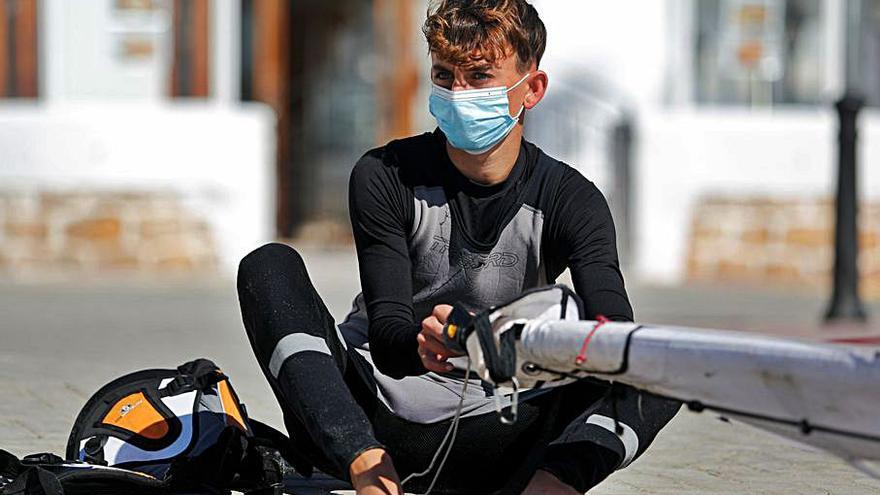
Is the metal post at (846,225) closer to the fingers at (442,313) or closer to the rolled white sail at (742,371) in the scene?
the fingers at (442,313)

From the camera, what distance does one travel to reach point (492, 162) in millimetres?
3895

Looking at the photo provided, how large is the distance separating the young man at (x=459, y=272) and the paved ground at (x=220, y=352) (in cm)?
65

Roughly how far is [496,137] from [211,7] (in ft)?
29.4

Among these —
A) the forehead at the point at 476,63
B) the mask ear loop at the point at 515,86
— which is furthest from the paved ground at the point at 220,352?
the forehead at the point at 476,63

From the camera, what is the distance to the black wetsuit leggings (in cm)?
355

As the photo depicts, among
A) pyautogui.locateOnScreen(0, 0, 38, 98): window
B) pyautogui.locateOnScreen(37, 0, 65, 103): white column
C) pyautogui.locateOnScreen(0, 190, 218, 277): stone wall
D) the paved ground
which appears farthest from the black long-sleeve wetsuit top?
pyautogui.locateOnScreen(0, 0, 38, 98): window

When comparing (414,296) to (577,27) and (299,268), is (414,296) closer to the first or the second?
(299,268)

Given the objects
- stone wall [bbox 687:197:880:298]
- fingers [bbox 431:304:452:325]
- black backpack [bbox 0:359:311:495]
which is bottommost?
stone wall [bbox 687:197:880:298]

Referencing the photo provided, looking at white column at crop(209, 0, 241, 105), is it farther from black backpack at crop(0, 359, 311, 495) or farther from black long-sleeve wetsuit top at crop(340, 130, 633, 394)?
black long-sleeve wetsuit top at crop(340, 130, 633, 394)

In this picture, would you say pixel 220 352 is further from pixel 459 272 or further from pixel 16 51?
pixel 16 51

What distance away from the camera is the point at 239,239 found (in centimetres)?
1240

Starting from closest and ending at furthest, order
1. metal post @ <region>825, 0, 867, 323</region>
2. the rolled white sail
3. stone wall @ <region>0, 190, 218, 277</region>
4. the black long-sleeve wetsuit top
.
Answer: the rolled white sail < the black long-sleeve wetsuit top < metal post @ <region>825, 0, 867, 323</region> < stone wall @ <region>0, 190, 218, 277</region>

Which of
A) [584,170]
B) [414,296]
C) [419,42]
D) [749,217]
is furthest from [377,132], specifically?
[414,296]

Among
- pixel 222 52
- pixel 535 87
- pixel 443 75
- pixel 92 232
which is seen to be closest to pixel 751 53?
pixel 222 52
